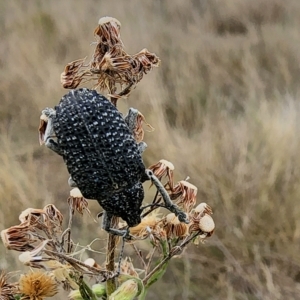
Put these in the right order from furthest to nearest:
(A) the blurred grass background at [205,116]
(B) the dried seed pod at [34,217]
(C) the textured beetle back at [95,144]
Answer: (A) the blurred grass background at [205,116] < (B) the dried seed pod at [34,217] < (C) the textured beetle back at [95,144]

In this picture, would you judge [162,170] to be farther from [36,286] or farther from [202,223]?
[36,286]

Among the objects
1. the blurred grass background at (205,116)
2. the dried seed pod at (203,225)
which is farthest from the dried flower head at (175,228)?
the blurred grass background at (205,116)

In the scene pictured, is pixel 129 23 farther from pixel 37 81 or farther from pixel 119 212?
pixel 119 212

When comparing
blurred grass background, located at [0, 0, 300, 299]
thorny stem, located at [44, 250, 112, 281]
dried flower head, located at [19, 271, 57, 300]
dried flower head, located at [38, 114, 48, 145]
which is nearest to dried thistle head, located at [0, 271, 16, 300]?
dried flower head, located at [19, 271, 57, 300]

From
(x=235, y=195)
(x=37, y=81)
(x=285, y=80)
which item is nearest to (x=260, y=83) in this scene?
(x=285, y=80)

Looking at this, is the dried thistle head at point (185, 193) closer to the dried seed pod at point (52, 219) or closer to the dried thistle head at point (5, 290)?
the dried seed pod at point (52, 219)

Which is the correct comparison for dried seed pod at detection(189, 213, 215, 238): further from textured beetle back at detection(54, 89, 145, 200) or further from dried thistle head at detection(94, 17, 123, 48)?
dried thistle head at detection(94, 17, 123, 48)
